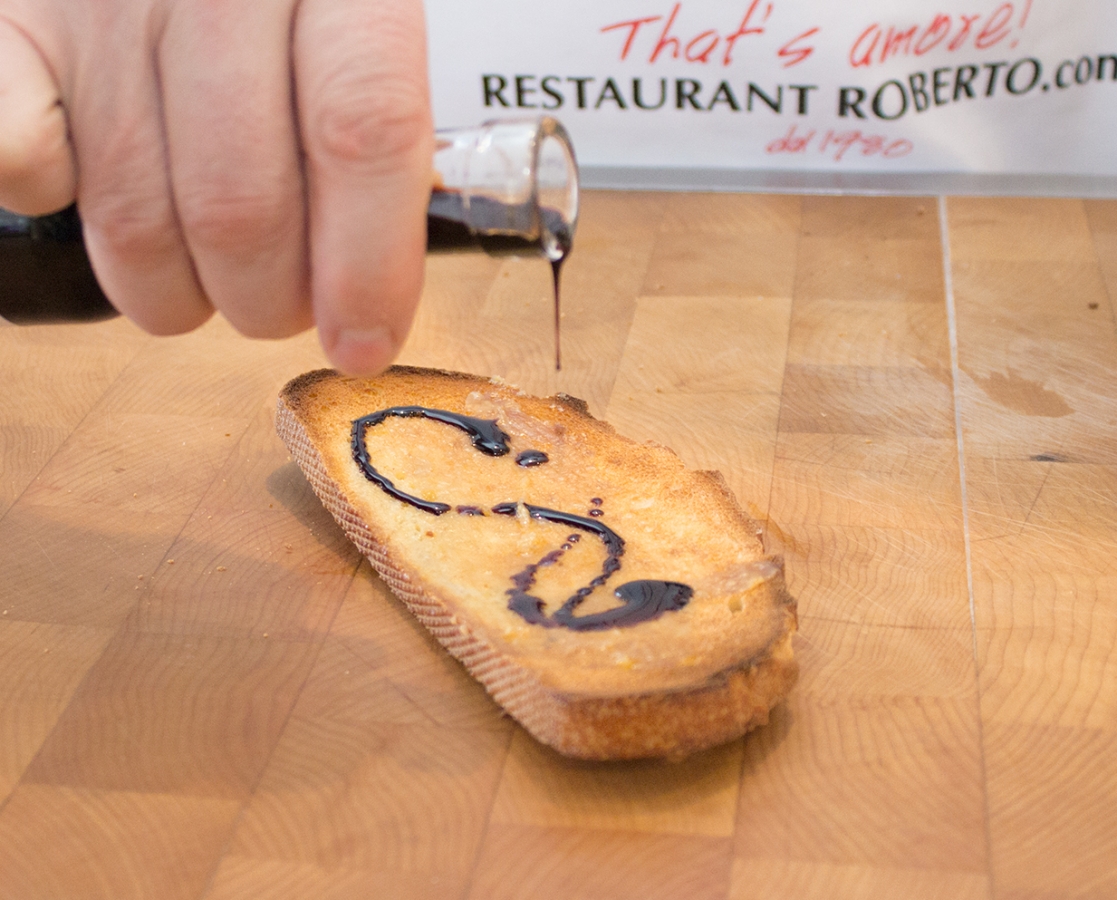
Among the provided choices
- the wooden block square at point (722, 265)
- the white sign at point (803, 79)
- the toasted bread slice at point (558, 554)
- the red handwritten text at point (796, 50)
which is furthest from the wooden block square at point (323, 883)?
the red handwritten text at point (796, 50)

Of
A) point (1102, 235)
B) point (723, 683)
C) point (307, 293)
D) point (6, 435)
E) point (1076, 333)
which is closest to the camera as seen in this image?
point (307, 293)

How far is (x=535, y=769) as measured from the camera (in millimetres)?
1568

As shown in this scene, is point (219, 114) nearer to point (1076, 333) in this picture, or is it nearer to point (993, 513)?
point (993, 513)

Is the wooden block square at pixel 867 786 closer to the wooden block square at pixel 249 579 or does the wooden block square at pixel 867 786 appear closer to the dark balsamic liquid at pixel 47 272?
the wooden block square at pixel 249 579

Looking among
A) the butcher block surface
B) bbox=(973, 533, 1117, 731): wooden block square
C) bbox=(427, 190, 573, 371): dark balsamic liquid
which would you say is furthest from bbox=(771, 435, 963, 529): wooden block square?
bbox=(427, 190, 573, 371): dark balsamic liquid

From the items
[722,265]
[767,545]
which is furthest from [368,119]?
[722,265]

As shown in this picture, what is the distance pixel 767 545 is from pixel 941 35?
6.07 ft

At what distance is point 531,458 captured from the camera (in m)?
2.02

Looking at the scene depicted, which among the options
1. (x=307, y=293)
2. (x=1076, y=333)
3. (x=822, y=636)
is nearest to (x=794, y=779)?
(x=822, y=636)

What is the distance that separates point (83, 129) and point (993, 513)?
145 centimetres

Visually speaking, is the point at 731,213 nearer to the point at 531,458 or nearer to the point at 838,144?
the point at 838,144

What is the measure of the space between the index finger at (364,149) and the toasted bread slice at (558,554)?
1.73ft

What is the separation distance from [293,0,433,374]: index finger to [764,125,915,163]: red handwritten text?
7.16 ft

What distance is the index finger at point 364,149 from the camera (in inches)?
49.4
